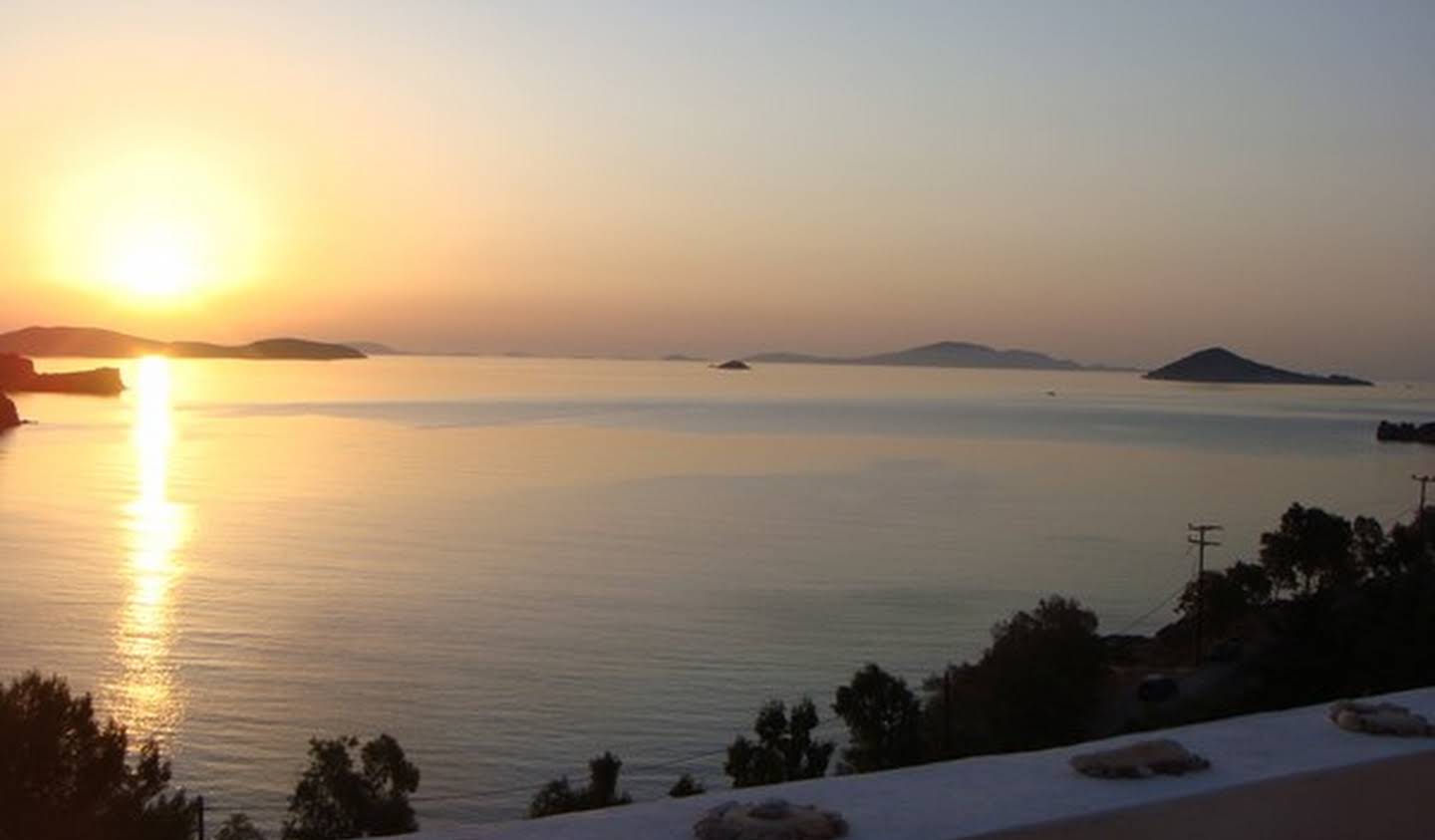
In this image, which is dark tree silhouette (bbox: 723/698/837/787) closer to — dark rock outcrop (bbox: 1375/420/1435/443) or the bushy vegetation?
the bushy vegetation

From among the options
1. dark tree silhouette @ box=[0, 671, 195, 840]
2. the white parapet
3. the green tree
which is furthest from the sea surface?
the white parapet

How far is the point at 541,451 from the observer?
245ft

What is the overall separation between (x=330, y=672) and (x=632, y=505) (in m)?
25.6

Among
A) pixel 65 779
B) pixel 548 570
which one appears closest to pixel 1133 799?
pixel 65 779

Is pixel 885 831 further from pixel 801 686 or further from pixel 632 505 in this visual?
pixel 632 505

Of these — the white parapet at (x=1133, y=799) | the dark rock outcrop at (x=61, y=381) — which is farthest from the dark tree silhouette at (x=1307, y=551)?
the dark rock outcrop at (x=61, y=381)

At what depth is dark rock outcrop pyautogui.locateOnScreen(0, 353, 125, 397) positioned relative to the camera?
484ft

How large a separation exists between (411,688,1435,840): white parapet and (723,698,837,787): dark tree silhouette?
1439 centimetres

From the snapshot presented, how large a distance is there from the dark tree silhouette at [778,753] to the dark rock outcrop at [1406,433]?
88.2 m

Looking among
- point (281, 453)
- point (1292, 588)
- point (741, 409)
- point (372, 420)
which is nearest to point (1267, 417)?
point (741, 409)

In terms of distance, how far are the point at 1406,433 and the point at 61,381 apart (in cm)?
12958

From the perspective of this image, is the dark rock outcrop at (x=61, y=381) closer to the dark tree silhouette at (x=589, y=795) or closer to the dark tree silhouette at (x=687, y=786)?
the dark tree silhouette at (x=687, y=786)

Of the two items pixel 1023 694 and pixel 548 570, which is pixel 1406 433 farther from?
pixel 1023 694

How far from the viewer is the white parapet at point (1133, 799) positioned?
7.49 ft
